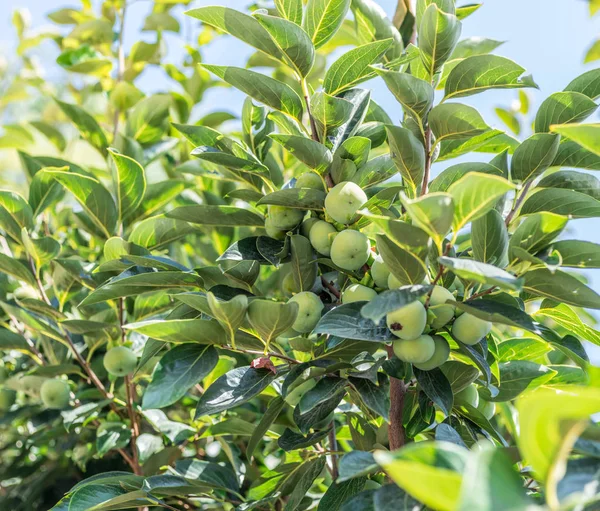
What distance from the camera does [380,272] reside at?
2.41ft

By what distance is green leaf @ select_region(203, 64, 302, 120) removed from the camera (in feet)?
2.61

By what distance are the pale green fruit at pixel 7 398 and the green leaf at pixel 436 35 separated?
1090 millimetres

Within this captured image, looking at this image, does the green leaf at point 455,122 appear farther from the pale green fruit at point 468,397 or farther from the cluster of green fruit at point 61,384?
the cluster of green fruit at point 61,384

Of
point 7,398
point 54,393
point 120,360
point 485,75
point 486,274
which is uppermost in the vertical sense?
point 485,75

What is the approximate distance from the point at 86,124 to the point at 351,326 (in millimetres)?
995

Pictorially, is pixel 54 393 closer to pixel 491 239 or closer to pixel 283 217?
pixel 283 217

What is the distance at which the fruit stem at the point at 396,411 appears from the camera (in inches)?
29.5

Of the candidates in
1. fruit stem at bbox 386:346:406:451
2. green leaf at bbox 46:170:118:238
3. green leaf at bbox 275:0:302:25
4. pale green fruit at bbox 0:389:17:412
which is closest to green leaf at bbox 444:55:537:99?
green leaf at bbox 275:0:302:25

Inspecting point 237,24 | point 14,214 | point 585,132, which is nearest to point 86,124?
point 14,214

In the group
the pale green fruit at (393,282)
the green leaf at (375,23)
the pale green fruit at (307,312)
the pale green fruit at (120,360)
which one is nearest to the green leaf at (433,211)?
the pale green fruit at (393,282)

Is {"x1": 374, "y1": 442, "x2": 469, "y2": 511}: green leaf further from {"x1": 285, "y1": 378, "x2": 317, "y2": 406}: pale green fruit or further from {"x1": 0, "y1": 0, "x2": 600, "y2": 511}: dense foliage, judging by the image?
{"x1": 285, "y1": 378, "x2": 317, "y2": 406}: pale green fruit

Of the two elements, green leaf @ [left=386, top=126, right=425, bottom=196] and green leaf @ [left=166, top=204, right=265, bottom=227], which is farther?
green leaf @ [left=166, top=204, right=265, bottom=227]

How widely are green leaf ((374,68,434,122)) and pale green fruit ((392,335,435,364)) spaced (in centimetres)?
27

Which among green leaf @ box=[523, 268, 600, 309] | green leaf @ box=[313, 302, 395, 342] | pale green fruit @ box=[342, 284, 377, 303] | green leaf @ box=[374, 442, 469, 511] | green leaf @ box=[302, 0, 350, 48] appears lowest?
pale green fruit @ box=[342, 284, 377, 303]
